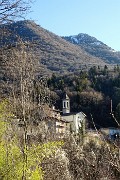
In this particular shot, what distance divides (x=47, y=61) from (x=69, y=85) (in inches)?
2967

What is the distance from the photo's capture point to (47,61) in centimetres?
16038

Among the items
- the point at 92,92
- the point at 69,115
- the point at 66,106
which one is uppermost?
the point at 92,92

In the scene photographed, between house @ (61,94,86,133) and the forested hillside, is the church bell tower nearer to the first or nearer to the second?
house @ (61,94,86,133)

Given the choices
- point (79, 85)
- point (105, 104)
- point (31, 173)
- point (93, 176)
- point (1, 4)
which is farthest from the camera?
point (79, 85)

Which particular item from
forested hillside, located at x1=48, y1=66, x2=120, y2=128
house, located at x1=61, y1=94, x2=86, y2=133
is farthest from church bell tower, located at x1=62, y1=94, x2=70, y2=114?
forested hillside, located at x1=48, y1=66, x2=120, y2=128

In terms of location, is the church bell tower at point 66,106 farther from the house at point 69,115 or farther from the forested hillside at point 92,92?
the forested hillside at point 92,92

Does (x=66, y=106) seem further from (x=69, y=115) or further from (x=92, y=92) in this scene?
(x=92, y=92)

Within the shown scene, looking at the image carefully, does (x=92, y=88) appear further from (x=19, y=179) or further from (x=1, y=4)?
(x=1, y=4)

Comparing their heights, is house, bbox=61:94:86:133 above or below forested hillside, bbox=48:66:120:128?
below

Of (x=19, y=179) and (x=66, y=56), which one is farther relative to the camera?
(x=66, y=56)

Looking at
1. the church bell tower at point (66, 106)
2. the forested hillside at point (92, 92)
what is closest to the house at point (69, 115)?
the church bell tower at point (66, 106)

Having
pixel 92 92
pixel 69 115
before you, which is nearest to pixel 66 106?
pixel 69 115

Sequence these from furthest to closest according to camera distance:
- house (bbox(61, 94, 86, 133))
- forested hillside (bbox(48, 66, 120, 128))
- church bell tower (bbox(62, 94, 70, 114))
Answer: church bell tower (bbox(62, 94, 70, 114)) < forested hillside (bbox(48, 66, 120, 128)) < house (bbox(61, 94, 86, 133))

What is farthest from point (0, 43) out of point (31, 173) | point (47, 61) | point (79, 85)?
point (47, 61)
